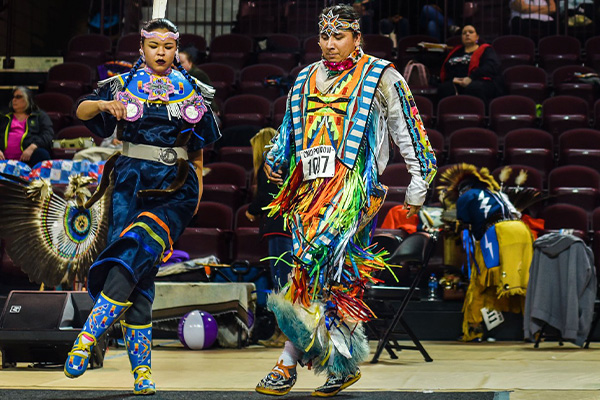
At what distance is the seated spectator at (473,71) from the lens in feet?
29.6

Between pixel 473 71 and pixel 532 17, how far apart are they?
264 centimetres

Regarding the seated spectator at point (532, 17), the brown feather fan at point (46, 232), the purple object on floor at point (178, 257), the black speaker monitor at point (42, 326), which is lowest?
the black speaker monitor at point (42, 326)

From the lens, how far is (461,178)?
21.0ft

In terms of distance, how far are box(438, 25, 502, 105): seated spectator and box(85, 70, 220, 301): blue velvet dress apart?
6.07 metres

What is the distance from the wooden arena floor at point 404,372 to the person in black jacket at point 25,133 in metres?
2.55

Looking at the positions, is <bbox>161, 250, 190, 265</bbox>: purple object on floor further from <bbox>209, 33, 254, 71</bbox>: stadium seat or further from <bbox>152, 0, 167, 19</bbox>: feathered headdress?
<bbox>209, 33, 254, 71</bbox>: stadium seat

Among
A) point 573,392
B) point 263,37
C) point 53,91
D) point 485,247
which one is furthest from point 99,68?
point 573,392

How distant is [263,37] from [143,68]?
831 centimetres

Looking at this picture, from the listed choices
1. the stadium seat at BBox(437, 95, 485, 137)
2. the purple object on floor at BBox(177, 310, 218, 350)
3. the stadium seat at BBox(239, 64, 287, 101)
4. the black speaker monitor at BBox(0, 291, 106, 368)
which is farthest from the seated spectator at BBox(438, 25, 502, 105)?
the black speaker monitor at BBox(0, 291, 106, 368)

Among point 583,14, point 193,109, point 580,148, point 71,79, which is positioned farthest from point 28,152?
point 583,14

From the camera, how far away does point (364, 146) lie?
3.35 m

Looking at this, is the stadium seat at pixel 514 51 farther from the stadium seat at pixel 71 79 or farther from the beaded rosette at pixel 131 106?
the beaded rosette at pixel 131 106

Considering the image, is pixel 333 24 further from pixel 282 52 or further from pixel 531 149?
pixel 282 52

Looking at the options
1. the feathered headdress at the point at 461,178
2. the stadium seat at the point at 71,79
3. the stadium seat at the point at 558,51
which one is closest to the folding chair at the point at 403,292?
the feathered headdress at the point at 461,178
